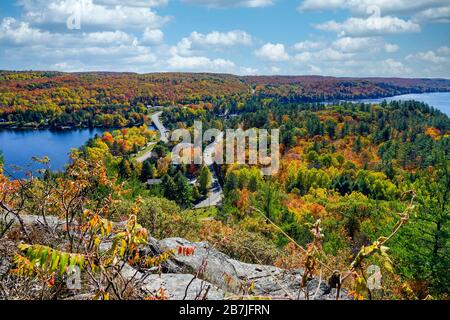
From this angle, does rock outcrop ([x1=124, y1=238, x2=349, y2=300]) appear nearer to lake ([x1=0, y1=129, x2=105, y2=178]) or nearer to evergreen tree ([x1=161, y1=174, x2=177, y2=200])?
evergreen tree ([x1=161, y1=174, x2=177, y2=200])

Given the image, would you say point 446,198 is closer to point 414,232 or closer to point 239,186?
point 414,232

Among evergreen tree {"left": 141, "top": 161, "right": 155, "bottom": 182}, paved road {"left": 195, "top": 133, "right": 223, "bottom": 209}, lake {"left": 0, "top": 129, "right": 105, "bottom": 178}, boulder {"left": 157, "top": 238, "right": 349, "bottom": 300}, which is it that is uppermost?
boulder {"left": 157, "top": 238, "right": 349, "bottom": 300}

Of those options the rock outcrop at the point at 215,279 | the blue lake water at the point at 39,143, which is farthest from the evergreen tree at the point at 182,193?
the rock outcrop at the point at 215,279

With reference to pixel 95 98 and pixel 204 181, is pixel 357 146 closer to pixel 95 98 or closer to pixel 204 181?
pixel 204 181

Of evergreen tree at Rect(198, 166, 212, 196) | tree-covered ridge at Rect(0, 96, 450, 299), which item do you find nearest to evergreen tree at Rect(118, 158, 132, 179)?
tree-covered ridge at Rect(0, 96, 450, 299)

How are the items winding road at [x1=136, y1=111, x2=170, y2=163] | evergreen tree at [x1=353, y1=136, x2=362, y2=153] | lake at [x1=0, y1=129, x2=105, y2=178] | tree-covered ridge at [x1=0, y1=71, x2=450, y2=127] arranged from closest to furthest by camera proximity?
lake at [x1=0, y1=129, x2=105, y2=178]
evergreen tree at [x1=353, y1=136, x2=362, y2=153]
winding road at [x1=136, y1=111, x2=170, y2=163]
tree-covered ridge at [x1=0, y1=71, x2=450, y2=127]

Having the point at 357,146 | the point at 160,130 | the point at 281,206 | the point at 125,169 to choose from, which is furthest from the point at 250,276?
the point at 160,130

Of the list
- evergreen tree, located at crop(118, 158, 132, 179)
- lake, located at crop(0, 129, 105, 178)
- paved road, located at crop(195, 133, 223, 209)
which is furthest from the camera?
lake, located at crop(0, 129, 105, 178)

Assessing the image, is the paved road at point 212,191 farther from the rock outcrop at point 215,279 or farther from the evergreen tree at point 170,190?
the rock outcrop at point 215,279
